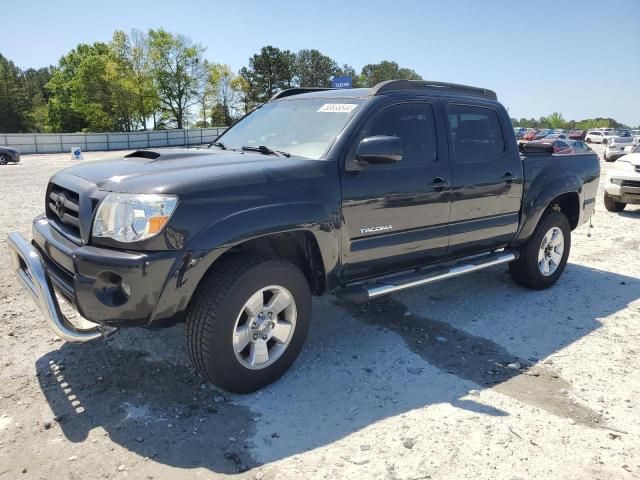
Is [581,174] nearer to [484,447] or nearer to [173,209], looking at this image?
[484,447]

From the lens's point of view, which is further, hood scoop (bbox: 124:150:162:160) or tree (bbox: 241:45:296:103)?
tree (bbox: 241:45:296:103)

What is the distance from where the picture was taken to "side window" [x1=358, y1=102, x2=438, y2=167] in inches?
151

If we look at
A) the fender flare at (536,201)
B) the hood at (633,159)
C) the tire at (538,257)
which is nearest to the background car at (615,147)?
the hood at (633,159)

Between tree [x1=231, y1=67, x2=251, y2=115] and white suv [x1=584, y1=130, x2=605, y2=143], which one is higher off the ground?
tree [x1=231, y1=67, x2=251, y2=115]

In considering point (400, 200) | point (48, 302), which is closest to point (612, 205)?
point (400, 200)

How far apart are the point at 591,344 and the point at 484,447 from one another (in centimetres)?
196

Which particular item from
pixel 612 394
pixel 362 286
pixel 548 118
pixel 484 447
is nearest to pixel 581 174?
pixel 612 394

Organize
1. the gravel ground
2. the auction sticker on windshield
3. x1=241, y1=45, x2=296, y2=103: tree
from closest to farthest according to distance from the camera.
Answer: the gravel ground
the auction sticker on windshield
x1=241, y1=45, x2=296, y2=103: tree

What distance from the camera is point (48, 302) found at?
9.64 feet

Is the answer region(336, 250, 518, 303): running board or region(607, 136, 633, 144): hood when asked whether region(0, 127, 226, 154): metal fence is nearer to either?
region(607, 136, 633, 144): hood

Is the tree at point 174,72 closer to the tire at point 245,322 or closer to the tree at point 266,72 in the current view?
the tree at point 266,72

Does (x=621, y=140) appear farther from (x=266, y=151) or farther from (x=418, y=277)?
(x=266, y=151)

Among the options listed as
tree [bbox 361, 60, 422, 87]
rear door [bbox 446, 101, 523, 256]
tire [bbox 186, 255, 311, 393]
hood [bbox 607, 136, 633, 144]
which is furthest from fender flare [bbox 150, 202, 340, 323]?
tree [bbox 361, 60, 422, 87]

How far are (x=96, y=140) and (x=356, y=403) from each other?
135 feet
